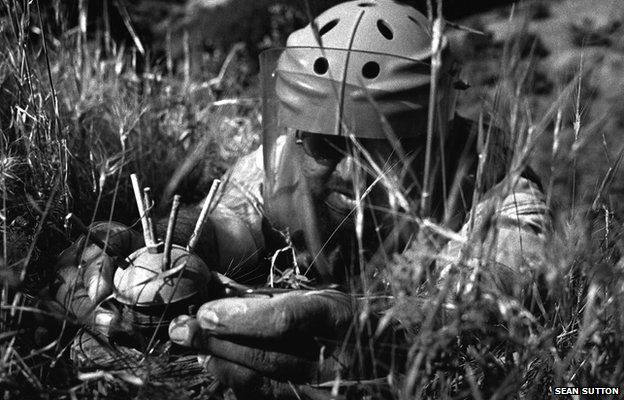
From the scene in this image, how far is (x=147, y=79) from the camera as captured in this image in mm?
2963

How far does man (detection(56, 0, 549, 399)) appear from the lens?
1332 millimetres

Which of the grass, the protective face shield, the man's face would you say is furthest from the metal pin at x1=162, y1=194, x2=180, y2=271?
the man's face

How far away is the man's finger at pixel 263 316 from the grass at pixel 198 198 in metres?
0.15

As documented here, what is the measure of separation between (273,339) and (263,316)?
0.05 m

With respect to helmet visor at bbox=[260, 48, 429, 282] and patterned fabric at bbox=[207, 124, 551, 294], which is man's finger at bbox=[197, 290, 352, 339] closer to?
patterned fabric at bbox=[207, 124, 551, 294]

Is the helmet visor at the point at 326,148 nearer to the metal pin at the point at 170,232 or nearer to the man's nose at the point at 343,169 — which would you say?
the man's nose at the point at 343,169

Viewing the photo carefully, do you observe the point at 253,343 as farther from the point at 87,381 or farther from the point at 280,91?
the point at 280,91

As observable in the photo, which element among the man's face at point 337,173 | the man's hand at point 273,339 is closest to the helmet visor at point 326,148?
the man's face at point 337,173

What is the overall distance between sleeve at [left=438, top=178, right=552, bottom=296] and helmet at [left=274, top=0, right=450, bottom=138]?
1.15 feet

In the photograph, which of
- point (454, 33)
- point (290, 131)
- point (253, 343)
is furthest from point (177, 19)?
point (253, 343)

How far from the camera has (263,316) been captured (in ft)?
4.23

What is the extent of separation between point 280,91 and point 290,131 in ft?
0.46

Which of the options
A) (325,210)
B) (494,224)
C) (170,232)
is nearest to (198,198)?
(325,210)

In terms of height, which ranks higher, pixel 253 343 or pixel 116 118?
pixel 116 118
